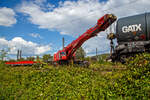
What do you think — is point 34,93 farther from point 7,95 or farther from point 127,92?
point 127,92

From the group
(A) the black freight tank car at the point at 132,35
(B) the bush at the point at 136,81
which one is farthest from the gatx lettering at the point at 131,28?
(B) the bush at the point at 136,81

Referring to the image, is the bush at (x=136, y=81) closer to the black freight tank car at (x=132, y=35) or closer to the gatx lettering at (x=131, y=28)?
the black freight tank car at (x=132, y=35)

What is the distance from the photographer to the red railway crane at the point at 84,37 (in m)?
11.8

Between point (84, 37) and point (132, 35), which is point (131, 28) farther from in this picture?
point (84, 37)

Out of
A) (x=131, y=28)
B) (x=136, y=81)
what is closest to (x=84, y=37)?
(x=131, y=28)

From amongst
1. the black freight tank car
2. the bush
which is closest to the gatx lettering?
the black freight tank car

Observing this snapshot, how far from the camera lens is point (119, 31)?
474 inches

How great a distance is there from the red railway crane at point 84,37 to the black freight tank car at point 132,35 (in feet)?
3.95

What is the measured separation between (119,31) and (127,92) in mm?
9158

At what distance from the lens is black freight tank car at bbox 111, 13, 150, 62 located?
10.9 meters

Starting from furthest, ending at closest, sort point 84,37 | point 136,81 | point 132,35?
1. point 84,37
2. point 132,35
3. point 136,81

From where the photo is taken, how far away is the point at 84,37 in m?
13.3

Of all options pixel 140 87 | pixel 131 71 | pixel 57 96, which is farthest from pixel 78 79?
pixel 140 87

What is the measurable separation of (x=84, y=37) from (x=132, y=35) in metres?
4.57
